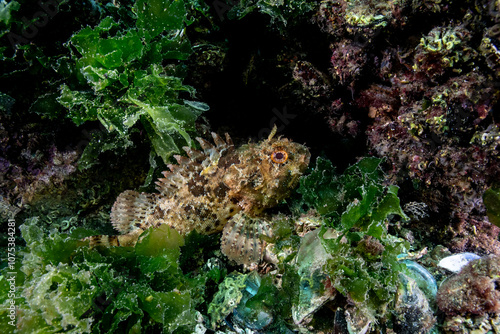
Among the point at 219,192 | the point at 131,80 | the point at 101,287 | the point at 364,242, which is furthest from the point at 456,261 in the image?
the point at 131,80

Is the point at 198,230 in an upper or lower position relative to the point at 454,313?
upper

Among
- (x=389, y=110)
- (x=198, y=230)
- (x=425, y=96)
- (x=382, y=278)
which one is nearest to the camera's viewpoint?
(x=382, y=278)

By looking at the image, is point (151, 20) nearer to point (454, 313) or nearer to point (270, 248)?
point (270, 248)

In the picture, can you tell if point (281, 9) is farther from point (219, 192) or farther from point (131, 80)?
point (219, 192)

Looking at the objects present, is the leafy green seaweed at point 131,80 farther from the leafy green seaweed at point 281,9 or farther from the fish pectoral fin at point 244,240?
the fish pectoral fin at point 244,240

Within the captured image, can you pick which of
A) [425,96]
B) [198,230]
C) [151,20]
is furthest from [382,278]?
[151,20]

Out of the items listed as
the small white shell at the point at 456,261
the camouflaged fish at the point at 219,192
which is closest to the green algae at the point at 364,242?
the small white shell at the point at 456,261

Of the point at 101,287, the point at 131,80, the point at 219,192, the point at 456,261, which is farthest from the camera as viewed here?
the point at 219,192
